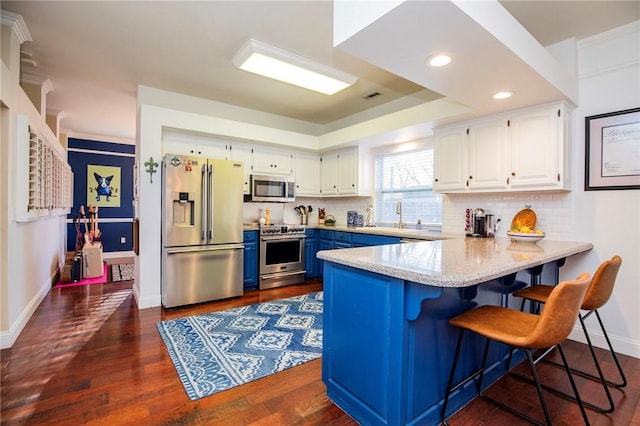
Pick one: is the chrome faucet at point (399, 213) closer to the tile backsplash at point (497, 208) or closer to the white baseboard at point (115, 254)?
the tile backsplash at point (497, 208)

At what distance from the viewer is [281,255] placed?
4.59 meters

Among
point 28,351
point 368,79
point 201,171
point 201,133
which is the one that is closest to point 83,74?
point 201,133

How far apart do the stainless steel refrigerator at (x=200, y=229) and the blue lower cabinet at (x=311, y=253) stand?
1195 millimetres

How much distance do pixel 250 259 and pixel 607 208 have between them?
3.82 meters

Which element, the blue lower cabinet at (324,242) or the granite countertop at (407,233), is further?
the blue lower cabinet at (324,242)

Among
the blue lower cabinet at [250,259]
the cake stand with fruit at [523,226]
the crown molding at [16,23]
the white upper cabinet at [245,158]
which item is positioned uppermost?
the crown molding at [16,23]

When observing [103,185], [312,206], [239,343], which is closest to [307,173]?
[312,206]

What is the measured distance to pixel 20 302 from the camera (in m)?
2.91

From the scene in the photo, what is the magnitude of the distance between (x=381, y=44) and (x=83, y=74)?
3.62 m

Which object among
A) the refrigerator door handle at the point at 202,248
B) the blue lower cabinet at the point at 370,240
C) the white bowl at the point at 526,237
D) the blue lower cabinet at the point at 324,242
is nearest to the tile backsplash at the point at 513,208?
the white bowl at the point at 526,237

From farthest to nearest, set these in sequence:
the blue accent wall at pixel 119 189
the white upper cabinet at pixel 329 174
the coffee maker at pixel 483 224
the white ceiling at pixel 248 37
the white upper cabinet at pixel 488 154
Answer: the blue accent wall at pixel 119 189 → the white upper cabinet at pixel 329 174 → the coffee maker at pixel 483 224 → the white upper cabinet at pixel 488 154 → the white ceiling at pixel 248 37

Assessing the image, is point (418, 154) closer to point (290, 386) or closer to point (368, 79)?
point (368, 79)

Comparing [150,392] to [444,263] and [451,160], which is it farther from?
[451,160]

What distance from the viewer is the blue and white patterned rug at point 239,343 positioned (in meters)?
2.17
